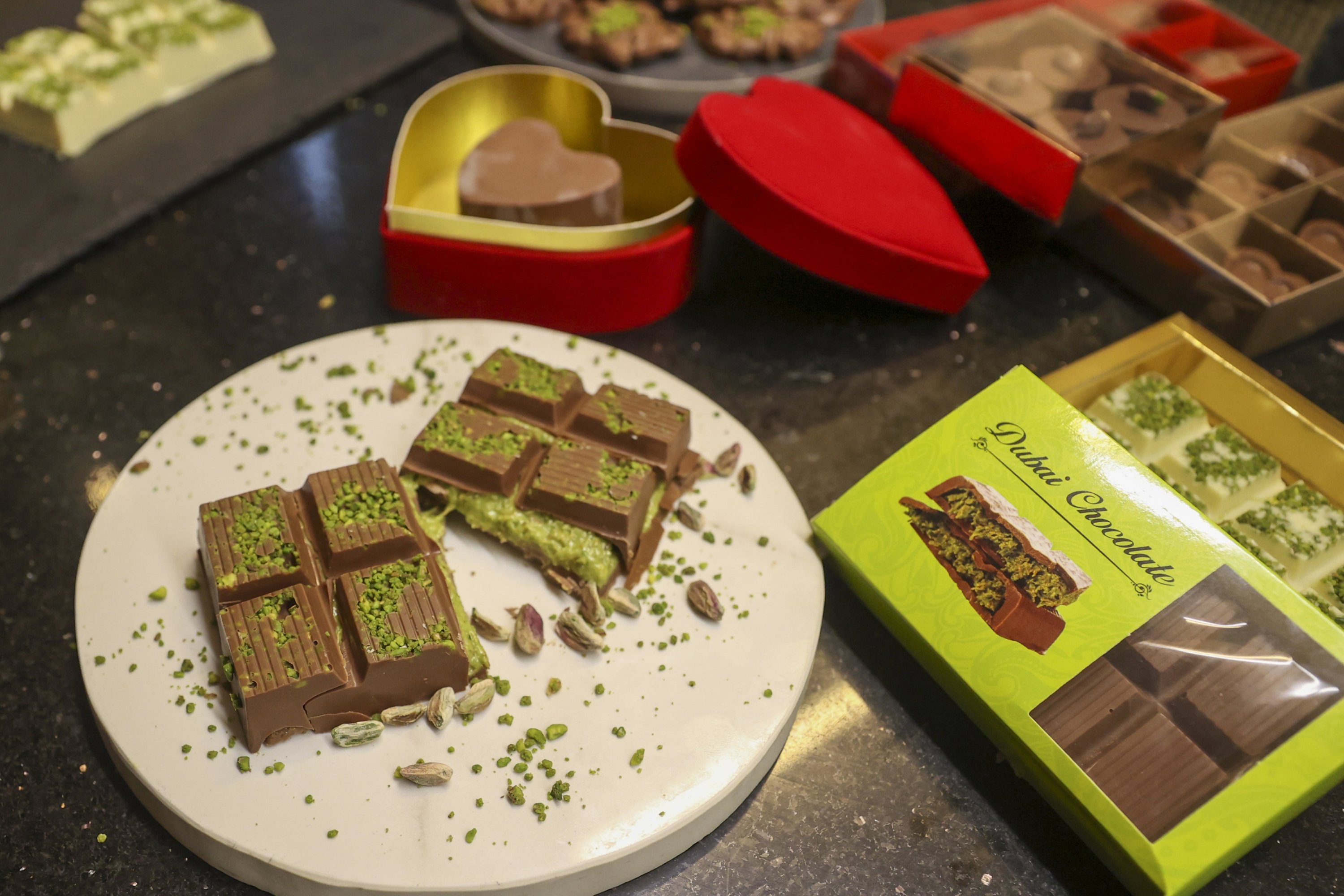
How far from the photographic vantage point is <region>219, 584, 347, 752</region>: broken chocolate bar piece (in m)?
1.43

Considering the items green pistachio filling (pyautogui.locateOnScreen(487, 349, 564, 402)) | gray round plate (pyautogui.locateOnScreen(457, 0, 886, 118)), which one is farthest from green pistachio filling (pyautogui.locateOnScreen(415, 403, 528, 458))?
gray round plate (pyautogui.locateOnScreen(457, 0, 886, 118))

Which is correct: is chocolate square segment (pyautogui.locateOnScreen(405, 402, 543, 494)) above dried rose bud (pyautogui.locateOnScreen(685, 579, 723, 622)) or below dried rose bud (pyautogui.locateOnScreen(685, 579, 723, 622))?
above

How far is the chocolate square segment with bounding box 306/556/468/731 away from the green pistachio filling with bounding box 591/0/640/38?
188cm

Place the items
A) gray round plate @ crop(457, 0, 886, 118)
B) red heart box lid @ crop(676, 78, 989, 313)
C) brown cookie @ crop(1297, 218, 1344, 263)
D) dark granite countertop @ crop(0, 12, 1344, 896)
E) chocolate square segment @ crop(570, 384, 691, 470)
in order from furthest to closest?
gray round plate @ crop(457, 0, 886, 118) < brown cookie @ crop(1297, 218, 1344, 263) < red heart box lid @ crop(676, 78, 989, 313) < chocolate square segment @ crop(570, 384, 691, 470) < dark granite countertop @ crop(0, 12, 1344, 896)

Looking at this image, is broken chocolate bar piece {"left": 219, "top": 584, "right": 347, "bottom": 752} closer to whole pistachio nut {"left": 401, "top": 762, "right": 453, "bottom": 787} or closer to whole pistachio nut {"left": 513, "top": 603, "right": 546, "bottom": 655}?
whole pistachio nut {"left": 401, "top": 762, "right": 453, "bottom": 787}

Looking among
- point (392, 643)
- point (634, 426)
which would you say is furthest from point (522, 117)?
point (392, 643)

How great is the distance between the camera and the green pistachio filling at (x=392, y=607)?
1478 millimetres

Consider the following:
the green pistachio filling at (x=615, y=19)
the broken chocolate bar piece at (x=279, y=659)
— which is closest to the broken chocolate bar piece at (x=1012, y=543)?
the broken chocolate bar piece at (x=279, y=659)

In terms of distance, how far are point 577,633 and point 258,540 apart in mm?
535

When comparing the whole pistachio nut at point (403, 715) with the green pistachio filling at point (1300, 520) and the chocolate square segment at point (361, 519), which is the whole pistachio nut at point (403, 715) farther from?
the green pistachio filling at point (1300, 520)

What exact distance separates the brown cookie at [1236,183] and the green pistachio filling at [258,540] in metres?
2.28

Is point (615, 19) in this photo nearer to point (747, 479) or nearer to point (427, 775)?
point (747, 479)

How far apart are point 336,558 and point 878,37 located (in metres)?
2.09

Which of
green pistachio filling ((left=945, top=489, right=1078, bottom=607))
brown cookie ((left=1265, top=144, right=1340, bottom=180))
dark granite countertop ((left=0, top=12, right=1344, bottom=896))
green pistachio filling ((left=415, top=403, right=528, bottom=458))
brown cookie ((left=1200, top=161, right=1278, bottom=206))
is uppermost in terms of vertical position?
brown cookie ((left=1265, top=144, right=1340, bottom=180))
